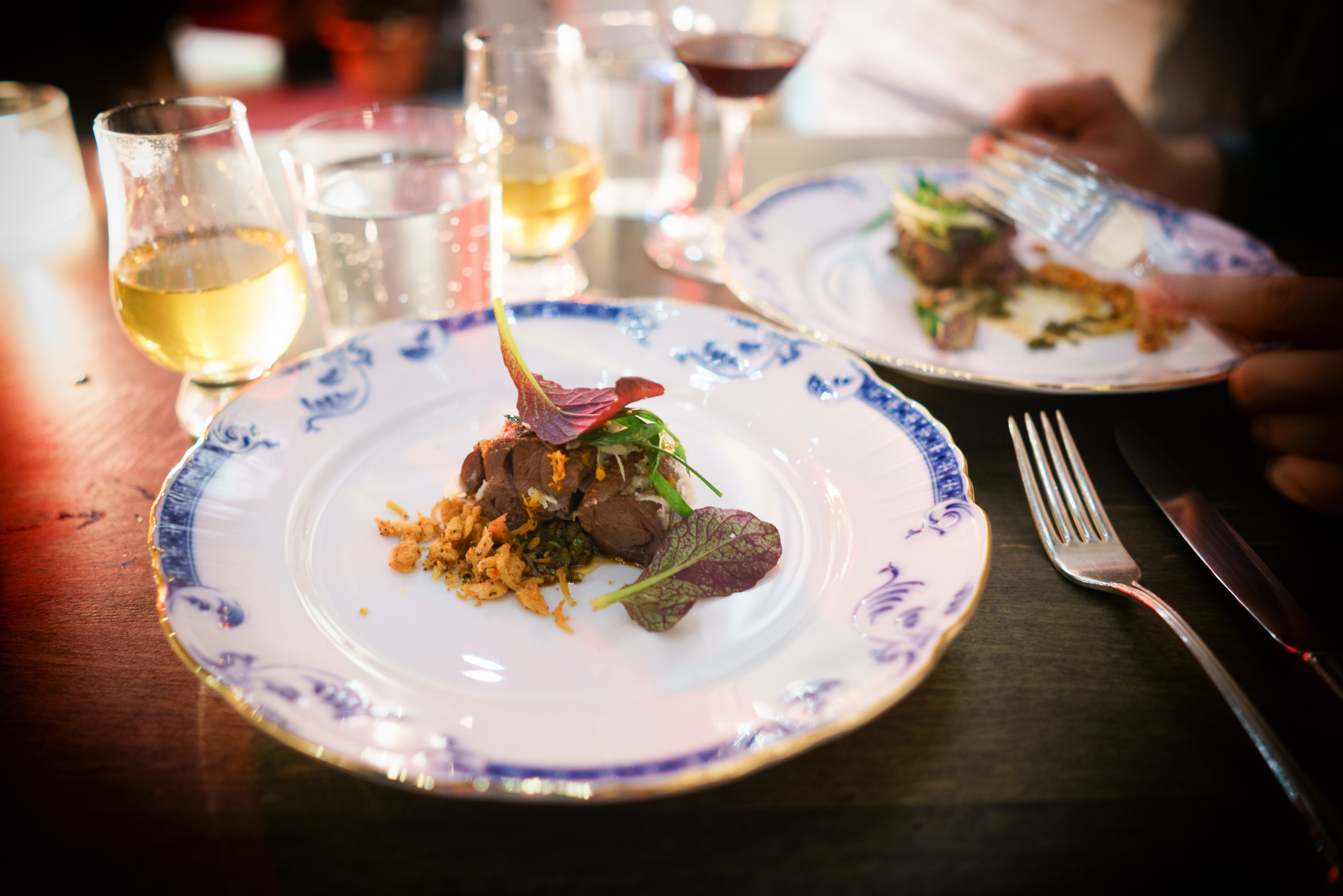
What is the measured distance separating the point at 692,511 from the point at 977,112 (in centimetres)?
351

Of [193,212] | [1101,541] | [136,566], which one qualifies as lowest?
[136,566]

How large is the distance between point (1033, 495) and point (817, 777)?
639 millimetres

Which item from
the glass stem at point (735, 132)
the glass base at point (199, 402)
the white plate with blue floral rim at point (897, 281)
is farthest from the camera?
the glass stem at point (735, 132)

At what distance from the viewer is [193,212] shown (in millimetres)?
1348

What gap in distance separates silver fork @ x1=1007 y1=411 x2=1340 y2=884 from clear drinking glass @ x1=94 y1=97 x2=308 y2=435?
135cm

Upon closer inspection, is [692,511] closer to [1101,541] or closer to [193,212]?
[1101,541]

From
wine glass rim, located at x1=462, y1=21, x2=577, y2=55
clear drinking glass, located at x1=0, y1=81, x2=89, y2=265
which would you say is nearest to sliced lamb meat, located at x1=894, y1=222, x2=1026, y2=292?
wine glass rim, located at x1=462, y1=21, x2=577, y2=55

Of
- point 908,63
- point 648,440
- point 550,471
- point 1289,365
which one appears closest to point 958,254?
point 1289,365

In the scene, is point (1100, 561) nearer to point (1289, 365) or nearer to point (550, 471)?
point (1289, 365)

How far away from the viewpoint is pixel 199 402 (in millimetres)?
1491

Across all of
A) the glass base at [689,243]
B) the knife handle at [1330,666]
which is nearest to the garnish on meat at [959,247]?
the glass base at [689,243]

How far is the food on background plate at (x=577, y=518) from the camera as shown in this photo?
1073 millimetres

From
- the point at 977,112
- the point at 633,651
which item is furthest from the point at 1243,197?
the point at 633,651

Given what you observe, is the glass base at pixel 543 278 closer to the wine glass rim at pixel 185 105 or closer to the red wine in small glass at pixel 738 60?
the red wine in small glass at pixel 738 60
